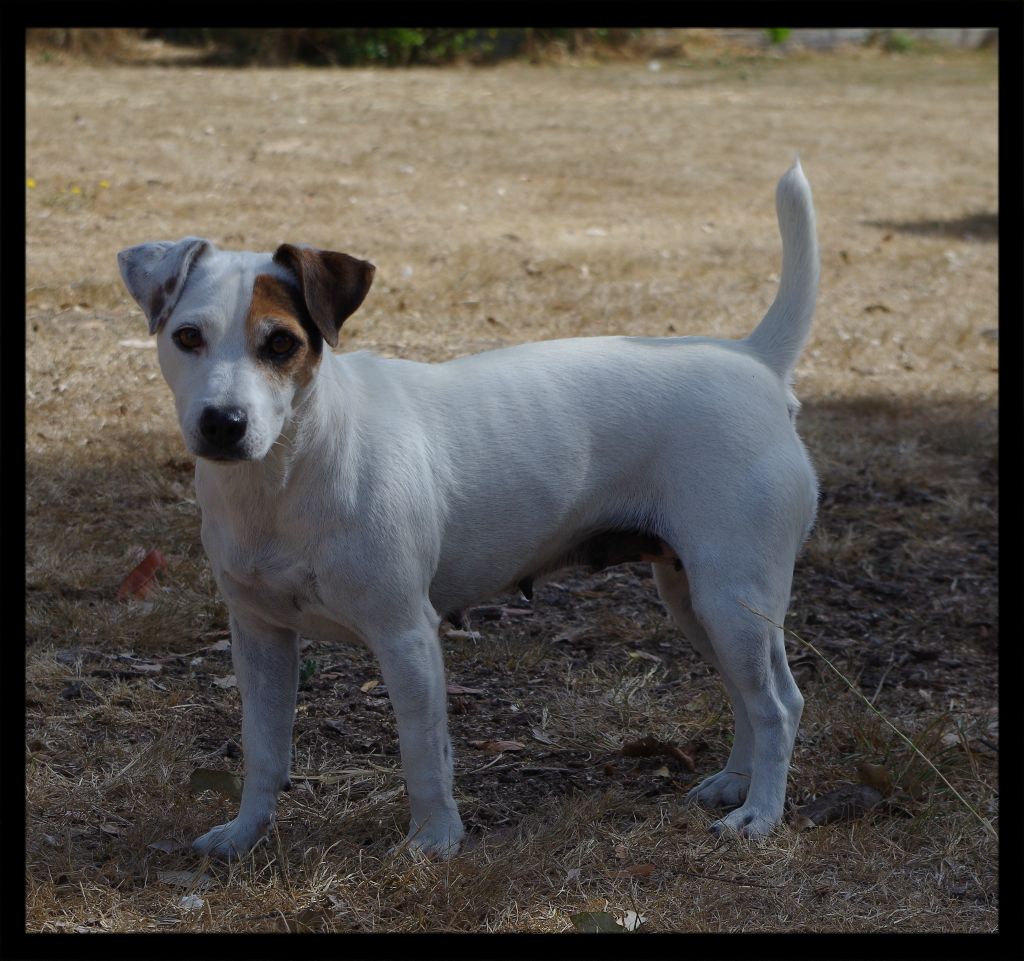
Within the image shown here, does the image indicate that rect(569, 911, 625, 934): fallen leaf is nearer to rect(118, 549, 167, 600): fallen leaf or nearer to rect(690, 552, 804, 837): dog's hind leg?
rect(690, 552, 804, 837): dog's hind leg

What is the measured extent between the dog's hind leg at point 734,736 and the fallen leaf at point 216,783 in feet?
4.19

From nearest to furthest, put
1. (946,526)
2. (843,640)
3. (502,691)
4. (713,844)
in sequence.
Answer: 1. (713,844)
2. (502,691)
3. (843,640)
4. (946,526)

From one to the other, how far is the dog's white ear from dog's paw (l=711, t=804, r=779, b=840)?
6.39ft

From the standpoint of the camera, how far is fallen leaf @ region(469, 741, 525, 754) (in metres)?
4.14

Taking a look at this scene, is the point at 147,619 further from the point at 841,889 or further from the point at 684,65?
the point at 684,65

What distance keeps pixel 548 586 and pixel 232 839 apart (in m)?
2.15

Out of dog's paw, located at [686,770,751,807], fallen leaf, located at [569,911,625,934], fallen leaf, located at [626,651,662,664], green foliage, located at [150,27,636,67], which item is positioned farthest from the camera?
green foliage, located at [150,27,636,67]

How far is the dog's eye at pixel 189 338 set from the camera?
3035mm

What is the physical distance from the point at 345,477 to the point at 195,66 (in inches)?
498

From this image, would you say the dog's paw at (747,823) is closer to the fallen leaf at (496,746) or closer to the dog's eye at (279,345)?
the fallen leaf at (496,746)

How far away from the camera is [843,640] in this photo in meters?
5.00

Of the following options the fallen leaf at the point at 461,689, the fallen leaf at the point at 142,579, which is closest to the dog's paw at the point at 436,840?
the fallen leaf at the point at 461,689

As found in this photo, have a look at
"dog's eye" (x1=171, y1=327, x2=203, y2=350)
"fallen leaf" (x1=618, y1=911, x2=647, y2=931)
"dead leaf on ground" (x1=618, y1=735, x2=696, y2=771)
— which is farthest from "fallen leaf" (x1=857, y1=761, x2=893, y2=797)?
"dog's eye" (x1=171, y1=327, x2=203, y2=350)

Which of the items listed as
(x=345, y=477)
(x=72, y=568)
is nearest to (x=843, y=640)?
(x=345, y=477)
